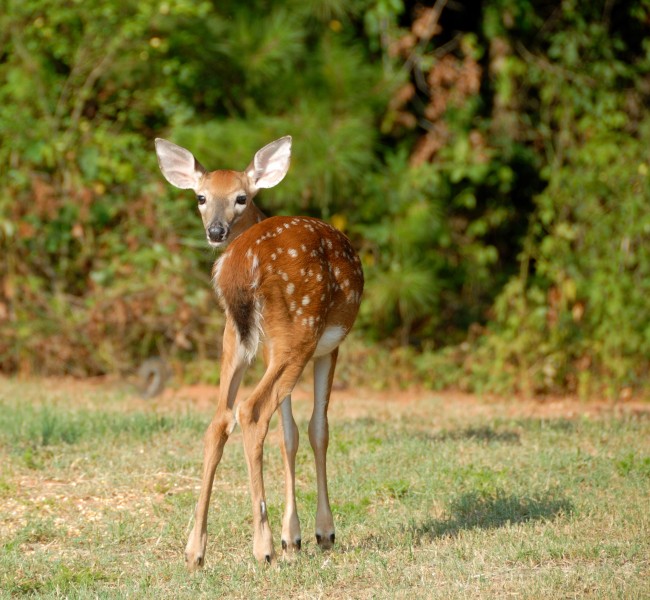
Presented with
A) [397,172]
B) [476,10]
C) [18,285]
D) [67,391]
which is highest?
[476,10]

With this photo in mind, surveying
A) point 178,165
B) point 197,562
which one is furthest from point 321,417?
point 178,165

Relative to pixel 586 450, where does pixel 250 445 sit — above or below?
above

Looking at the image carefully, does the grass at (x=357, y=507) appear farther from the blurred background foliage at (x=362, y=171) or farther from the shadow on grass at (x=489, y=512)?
the blurred background foliage at (x=362, y=171)

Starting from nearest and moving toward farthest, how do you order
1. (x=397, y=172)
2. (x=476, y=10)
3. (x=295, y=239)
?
1. (x=295, y=239)
2. (x=397, y=172)
3. (x=476, y=10)

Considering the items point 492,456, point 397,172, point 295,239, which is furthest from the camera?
point 397,172

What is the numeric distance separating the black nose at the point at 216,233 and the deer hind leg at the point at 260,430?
3.95ft

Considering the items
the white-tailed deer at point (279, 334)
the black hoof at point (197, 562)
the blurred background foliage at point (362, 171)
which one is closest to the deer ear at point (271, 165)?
the white-tailed deer at point (279, 334)

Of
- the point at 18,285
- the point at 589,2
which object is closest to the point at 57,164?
the point at 18,285

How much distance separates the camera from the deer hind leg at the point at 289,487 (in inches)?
205

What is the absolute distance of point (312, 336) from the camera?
518 cm

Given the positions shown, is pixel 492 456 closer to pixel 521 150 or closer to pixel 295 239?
pixel 295 239

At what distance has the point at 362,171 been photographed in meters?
11.6

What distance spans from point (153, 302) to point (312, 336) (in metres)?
5.94

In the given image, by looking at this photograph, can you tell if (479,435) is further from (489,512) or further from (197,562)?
(197,562)
